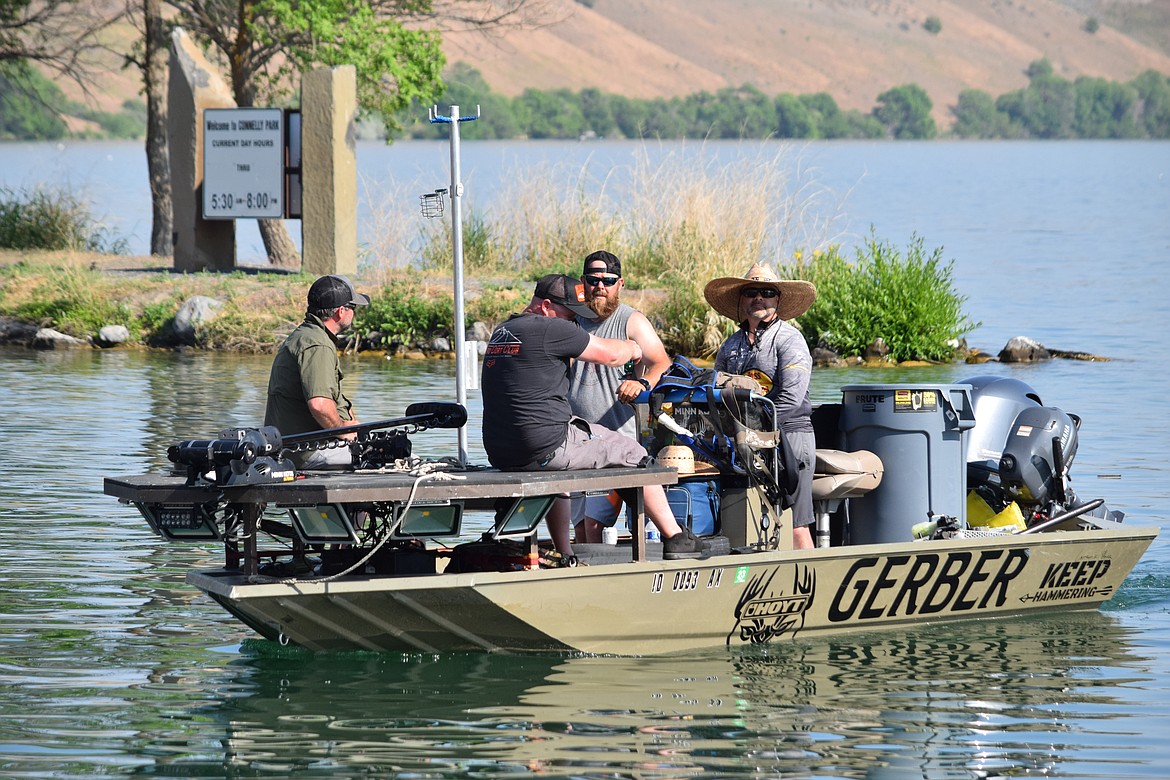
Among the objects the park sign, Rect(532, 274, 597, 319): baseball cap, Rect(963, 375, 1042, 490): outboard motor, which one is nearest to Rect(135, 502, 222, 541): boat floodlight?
Rect(532, 274, 597, 319): baseball cap

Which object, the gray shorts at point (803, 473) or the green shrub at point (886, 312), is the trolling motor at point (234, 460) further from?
the green shrub at point (886, 312)

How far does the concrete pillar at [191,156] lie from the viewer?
2323 cm

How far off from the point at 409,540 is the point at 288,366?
126 centimetres

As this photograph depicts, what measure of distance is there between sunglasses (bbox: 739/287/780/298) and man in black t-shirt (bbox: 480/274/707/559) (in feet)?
3.11

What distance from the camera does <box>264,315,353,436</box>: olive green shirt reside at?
9297 millimetres

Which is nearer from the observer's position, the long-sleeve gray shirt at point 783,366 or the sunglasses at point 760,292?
the long-sleeve gray shirt at point 783,366

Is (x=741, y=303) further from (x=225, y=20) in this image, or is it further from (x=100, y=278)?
(x=225, y=20)

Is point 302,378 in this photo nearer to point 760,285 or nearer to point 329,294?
point 329,294

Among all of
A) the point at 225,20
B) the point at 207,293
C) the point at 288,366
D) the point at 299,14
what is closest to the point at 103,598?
the point at 288,366

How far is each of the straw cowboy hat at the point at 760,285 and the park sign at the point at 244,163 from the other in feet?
45.4

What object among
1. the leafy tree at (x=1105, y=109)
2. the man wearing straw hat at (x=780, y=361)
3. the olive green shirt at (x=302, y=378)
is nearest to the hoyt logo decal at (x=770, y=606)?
the man wearing straw hat at (x=780, y=361)

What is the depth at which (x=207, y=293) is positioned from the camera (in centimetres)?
2219

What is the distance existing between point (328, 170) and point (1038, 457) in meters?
14.0

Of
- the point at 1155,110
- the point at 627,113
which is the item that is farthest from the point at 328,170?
the point at 1155,110
